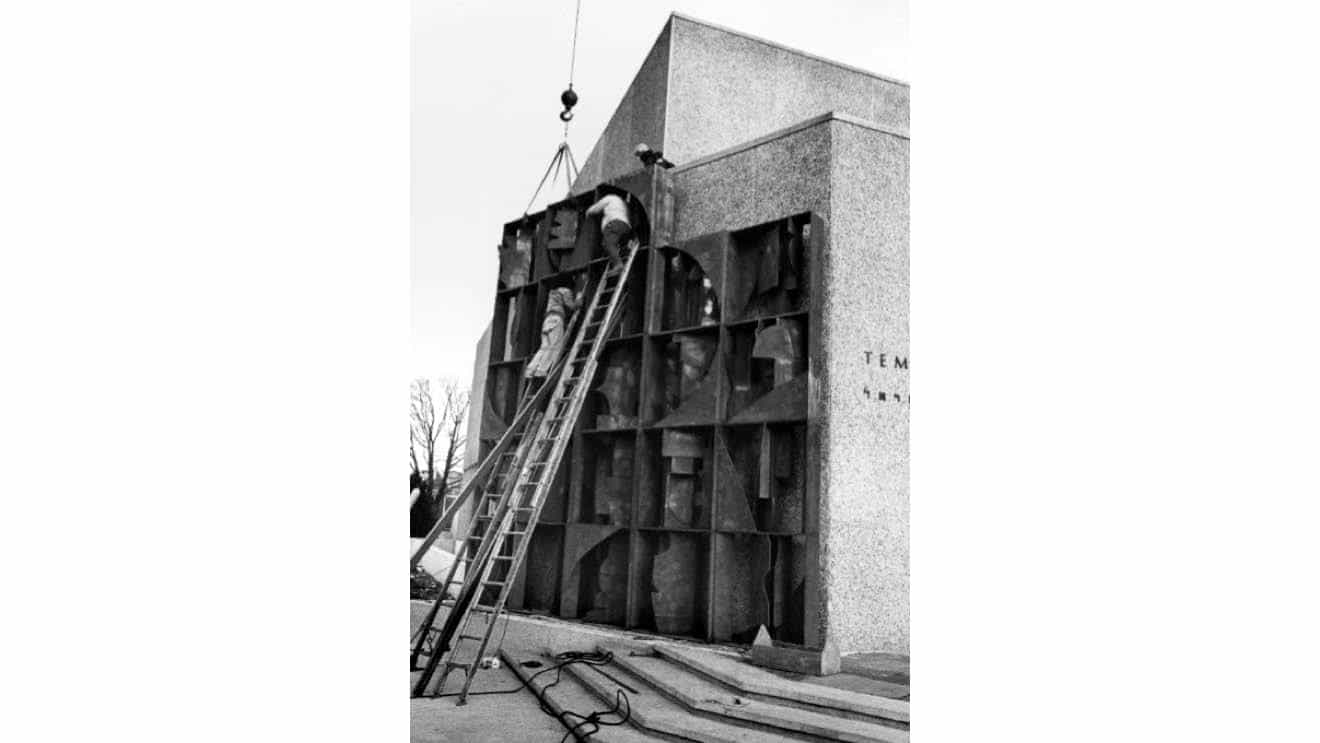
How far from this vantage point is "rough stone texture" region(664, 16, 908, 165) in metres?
2.38

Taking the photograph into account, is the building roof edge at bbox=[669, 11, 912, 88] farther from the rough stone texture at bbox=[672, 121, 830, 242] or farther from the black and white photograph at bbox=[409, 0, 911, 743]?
the rough stone texture at bbox=[672, 121, 830, 242]

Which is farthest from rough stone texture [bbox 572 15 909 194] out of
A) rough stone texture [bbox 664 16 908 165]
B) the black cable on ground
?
the black cable on ground

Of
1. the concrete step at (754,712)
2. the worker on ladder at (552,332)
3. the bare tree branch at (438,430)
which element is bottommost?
the concrete step at (754,712)

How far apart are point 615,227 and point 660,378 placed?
0.42 m

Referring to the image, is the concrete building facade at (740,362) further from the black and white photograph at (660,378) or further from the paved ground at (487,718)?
the paved ground at (487,718)

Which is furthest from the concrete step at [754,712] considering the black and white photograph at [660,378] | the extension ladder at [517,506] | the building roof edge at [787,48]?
the building roof edge at [787,48]

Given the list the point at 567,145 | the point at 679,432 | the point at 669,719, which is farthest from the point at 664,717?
the point at 567,145

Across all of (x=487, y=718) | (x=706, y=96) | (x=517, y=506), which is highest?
(x=706, y=96)

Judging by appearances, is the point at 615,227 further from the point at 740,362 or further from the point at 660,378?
the point at 740,362

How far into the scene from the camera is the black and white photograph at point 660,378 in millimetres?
2219

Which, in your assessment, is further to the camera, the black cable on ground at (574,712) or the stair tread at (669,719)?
the black cable on ground at (574,712)

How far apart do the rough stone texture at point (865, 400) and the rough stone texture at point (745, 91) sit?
0.31ft

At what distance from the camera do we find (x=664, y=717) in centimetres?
222
